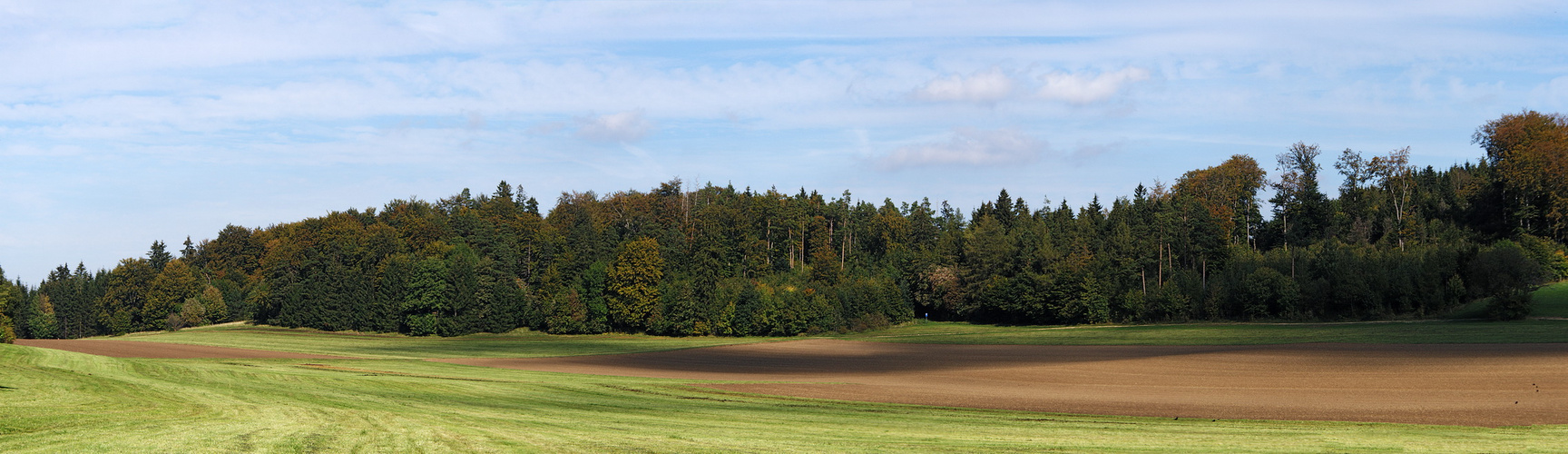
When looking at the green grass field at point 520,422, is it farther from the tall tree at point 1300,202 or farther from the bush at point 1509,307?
the tall tree at point 1300,202

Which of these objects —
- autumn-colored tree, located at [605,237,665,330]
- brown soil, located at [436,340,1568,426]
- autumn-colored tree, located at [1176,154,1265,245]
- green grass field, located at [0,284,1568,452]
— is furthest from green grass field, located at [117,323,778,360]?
autumn-colored tree, located at [1176,154,1265,245]

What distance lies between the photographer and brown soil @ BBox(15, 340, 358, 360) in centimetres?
6091

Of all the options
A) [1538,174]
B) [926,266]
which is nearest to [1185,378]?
[926,266]

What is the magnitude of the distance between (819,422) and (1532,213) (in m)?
98.4

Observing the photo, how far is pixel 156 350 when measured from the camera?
6700 centimetres

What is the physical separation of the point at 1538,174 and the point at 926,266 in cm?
5938

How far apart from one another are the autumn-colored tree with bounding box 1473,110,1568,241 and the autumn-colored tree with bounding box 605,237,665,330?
85.3 meters

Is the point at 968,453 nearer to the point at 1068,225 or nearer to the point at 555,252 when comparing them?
the point at 1068,225

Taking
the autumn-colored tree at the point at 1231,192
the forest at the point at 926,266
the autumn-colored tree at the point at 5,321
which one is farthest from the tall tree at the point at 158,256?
the autumn-colored tree at the point at 1231,192

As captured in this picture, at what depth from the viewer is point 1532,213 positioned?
92.2m

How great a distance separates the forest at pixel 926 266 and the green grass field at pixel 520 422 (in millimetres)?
53850

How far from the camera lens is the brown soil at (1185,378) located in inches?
1164

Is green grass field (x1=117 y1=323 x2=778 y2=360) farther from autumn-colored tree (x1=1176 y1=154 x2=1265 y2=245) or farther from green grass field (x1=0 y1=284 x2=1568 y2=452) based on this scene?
autumn-colored tree (x1=1176 y1=154 x2=1265 y2=245)

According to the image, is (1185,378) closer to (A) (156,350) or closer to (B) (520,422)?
(B) (520,422)
